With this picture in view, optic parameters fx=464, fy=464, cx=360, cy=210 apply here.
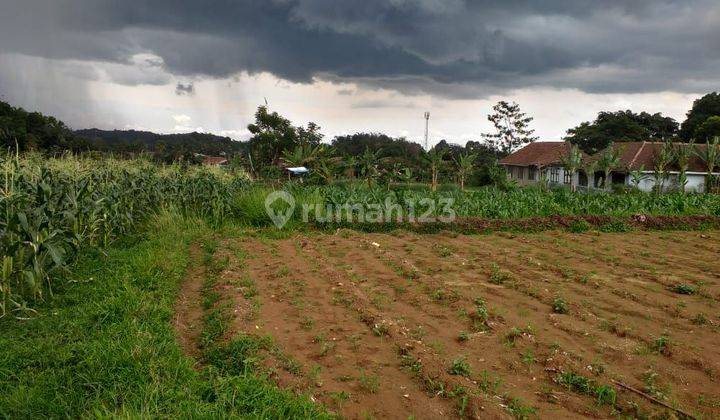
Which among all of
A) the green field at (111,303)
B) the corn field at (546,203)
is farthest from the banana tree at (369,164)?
the green field at (111,303)

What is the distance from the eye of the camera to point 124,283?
5223mm

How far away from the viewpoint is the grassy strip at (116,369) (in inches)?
115

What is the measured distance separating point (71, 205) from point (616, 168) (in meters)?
28.6

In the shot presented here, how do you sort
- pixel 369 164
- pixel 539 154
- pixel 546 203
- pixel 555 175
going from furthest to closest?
pixel 539 154
pixel 555 175
pixel 369 164
pixel 546 203

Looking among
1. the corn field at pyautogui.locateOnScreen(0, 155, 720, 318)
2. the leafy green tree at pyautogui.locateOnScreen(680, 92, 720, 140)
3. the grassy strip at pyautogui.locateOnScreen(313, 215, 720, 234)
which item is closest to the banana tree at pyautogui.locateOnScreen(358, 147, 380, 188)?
the corn field at pyautogui.locateOnScreen(0, 155, 720, 318)

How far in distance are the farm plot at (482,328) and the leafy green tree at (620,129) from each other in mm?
37413

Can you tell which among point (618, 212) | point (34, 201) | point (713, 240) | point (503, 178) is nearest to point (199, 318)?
point (34, 201)

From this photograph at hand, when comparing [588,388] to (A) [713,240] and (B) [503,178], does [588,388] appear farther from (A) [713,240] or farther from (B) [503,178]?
(B) [503,178]

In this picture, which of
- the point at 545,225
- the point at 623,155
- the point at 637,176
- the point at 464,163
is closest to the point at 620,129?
the point at 623,155

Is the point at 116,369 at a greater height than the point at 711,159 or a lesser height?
lesser

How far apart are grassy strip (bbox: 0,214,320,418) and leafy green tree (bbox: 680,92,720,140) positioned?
44.4 m

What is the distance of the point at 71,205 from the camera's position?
6.88 meters

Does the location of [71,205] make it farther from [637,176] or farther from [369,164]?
[637,176]

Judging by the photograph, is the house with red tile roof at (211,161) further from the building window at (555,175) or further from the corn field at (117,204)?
the building window at (555,175)
